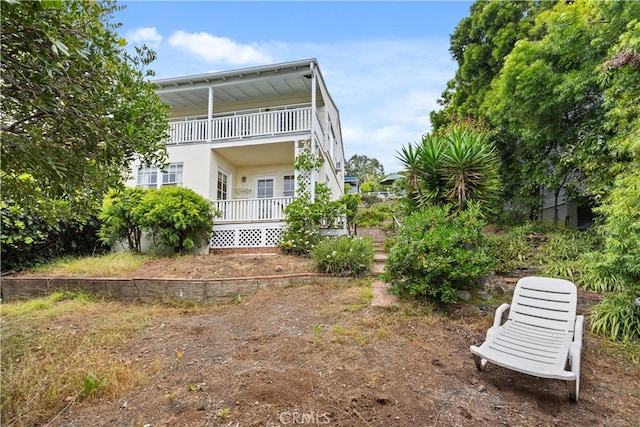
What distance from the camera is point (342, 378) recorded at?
122 inches

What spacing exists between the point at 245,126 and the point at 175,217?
13.9ft

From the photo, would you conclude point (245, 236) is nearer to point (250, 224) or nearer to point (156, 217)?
point (250, 224)

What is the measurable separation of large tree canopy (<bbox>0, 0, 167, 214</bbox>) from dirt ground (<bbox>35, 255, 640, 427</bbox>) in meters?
2.09

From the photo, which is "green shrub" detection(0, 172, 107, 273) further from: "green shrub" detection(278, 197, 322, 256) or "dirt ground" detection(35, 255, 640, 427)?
"green shrub" detection(278, 197, 322, 256)

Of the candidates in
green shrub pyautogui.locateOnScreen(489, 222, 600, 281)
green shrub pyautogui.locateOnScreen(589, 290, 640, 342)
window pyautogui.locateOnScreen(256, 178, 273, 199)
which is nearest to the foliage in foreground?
window pyautogui.locateOnScreen(256, 178, 273, 199)

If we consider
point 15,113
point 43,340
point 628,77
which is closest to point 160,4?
point 15,113

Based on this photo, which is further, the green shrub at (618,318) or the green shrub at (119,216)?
the green shrub at (119,216)

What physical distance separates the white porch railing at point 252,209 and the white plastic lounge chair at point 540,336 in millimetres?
7315

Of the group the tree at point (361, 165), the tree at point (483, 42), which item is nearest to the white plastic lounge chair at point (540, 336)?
the tree at point (483, 42)

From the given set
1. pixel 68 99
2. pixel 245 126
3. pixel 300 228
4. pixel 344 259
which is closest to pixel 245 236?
pixel 300 228

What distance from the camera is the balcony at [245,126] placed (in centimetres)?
1078

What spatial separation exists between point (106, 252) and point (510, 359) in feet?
34.4

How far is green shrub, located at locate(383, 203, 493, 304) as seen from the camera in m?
4.60

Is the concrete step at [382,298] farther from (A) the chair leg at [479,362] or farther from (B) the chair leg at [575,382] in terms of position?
(B) the chair leg at [575,382]
